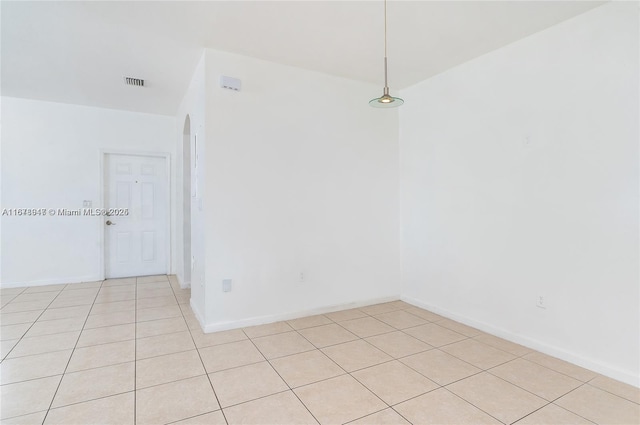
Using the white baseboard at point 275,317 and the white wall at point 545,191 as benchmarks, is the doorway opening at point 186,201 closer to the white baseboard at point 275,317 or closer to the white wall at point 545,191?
the white baseboard at point 275,317

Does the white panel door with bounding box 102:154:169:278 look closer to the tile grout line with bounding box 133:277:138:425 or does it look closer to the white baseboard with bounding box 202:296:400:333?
the tile grout line with bounding box 133:277:138:425

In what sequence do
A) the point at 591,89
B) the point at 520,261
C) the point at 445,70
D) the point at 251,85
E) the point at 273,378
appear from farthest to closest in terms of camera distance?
the point at 445,70, the point at 251,85, the point at 520,261, the point at 591,89, the point at 273,378

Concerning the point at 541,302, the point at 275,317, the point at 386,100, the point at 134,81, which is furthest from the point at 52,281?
the point at 541,302

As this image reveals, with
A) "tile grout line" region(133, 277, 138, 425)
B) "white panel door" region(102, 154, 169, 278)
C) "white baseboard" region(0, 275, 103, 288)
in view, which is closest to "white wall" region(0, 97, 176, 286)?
"white baseboard" region(0, 275, 103, 288)

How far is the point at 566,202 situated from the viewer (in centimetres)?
260

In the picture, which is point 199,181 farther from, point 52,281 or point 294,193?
point 52,281

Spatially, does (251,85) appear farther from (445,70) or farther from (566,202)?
(566,202)

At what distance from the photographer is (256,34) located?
2.84 meters

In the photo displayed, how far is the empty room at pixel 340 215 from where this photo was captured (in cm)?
221

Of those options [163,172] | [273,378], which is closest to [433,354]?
[273,378]

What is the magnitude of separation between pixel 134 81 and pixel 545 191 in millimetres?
4538

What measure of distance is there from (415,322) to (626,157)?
225 centimetres

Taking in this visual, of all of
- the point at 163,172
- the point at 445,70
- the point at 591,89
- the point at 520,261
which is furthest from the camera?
the point at 163,172

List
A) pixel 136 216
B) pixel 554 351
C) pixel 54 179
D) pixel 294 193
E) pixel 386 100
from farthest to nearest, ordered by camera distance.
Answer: pixel 136 216 → pixel 54 179 → pixel 294 193 → pixel 554 351 → pixel 386 100
